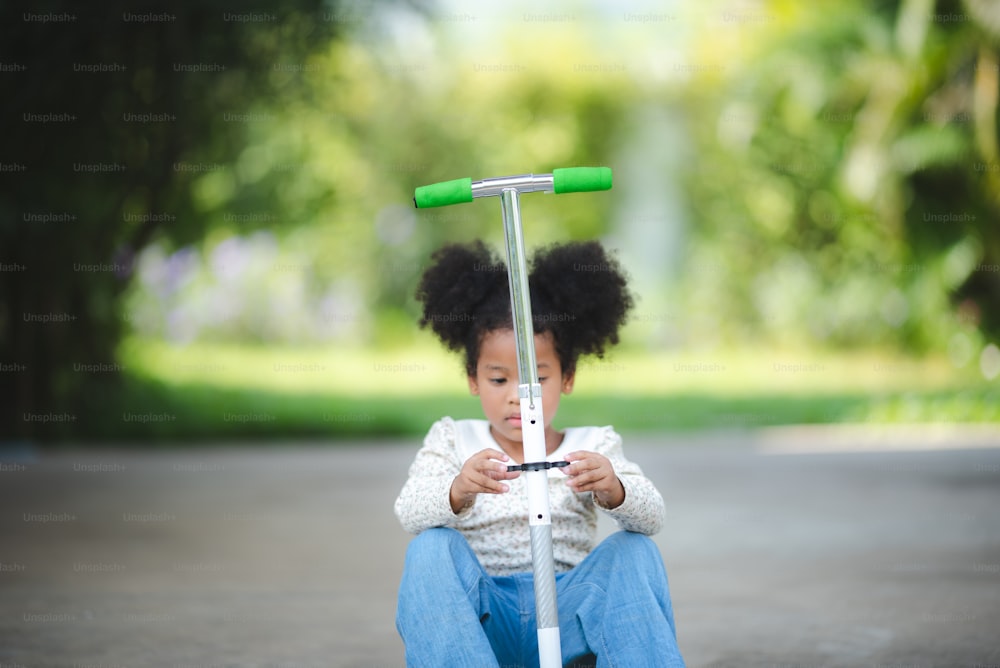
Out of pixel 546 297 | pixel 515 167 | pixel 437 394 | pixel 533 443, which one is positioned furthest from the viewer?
pixel 515 167

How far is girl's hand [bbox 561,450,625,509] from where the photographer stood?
2168mm

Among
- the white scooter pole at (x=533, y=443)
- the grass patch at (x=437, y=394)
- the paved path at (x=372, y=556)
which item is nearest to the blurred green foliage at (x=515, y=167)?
the grass patch at (x=437, y=394)

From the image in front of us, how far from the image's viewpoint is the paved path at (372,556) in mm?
3346

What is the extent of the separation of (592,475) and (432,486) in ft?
1.13

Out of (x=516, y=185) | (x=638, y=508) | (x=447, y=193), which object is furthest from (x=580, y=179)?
(x=638, y=508)

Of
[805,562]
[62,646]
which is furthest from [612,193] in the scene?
[62,646]

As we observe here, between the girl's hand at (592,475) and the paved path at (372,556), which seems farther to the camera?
the paved path at (372,556)

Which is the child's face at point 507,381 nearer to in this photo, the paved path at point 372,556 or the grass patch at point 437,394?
the paved path at point 372,556

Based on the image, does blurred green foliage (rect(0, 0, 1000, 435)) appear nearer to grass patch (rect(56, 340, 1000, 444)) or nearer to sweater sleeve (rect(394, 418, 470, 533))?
grass patch (rect(56, 340, 1000, 444))

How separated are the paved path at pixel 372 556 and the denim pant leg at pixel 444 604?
36.1 inches

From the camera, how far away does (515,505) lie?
2.52 m

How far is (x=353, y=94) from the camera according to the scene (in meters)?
18.8

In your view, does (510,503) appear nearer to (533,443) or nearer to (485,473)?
(485,473)

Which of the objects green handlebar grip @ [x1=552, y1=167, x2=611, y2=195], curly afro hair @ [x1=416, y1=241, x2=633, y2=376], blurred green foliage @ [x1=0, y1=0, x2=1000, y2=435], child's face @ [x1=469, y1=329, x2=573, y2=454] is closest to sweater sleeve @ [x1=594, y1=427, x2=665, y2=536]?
child's face @ [x1=469, y1=329, x2=573, y2=454]
